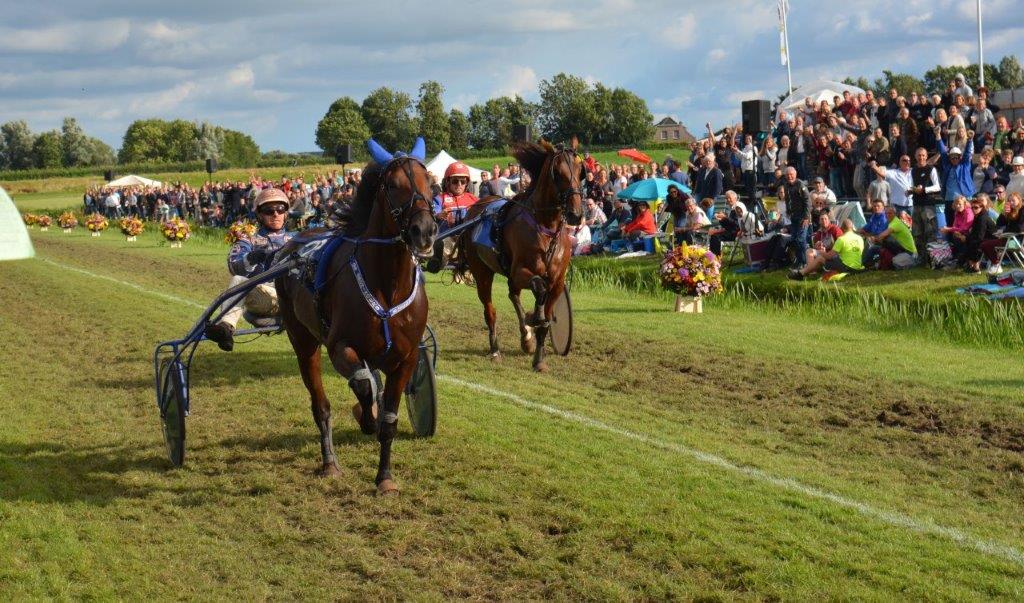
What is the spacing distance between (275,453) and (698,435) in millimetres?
3022

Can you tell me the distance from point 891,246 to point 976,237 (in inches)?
63.8

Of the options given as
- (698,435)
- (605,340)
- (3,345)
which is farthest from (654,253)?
(698,435)

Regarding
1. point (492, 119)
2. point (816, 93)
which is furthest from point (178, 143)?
point (816, 93)

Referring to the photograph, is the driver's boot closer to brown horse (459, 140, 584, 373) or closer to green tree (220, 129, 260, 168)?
brown horse (459, 140, 584, 373)

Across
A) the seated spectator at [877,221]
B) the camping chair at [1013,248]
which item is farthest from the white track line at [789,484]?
the seated spectator at [877,221]

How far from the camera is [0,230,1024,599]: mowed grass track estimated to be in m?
5.51

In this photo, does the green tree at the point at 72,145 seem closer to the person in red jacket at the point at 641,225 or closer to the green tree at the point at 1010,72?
the green tree at the point at 1010,72

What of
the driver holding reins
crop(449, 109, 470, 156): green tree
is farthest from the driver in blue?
crop(449, 109, 470, 156): green tree

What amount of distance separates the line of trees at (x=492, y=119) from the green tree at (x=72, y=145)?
46.2 meters

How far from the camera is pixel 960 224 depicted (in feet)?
51.8

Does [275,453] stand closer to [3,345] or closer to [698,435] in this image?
[698,435]

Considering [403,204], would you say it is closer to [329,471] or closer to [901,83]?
[329,471]

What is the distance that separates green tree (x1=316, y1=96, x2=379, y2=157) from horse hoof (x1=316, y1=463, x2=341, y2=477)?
64.7m

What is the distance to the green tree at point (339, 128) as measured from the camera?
7462 centimetres
